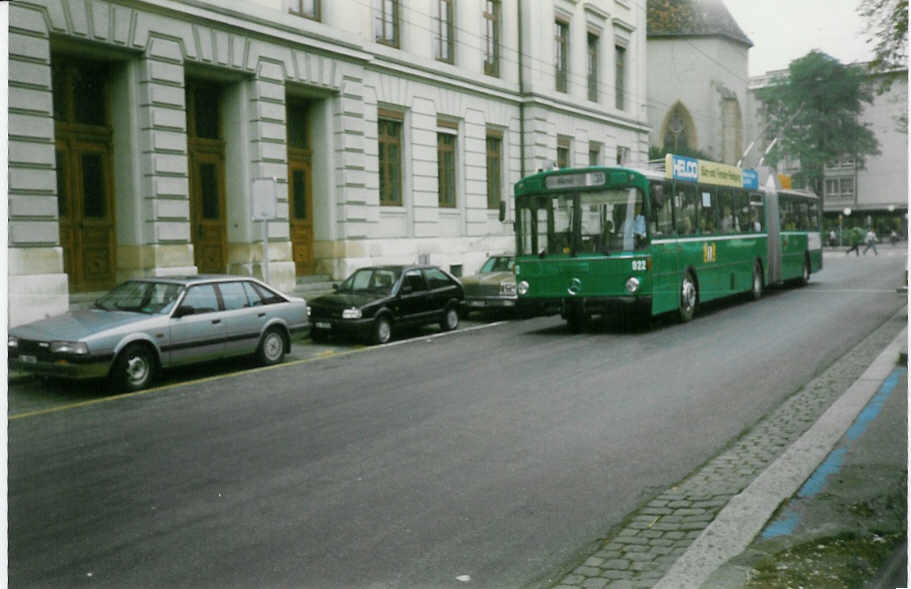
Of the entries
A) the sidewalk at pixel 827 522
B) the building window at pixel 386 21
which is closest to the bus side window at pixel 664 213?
the sidewalk at pixel 827 522

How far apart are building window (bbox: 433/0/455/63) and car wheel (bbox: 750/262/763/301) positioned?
9.64 meters

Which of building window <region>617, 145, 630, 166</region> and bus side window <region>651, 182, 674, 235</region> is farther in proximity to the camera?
building window <region>617, 145, 630, 166</region>

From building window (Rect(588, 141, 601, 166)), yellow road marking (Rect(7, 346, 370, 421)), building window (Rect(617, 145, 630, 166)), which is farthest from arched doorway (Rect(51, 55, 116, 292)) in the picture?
building window (Rect(588, 141, 601, 166))

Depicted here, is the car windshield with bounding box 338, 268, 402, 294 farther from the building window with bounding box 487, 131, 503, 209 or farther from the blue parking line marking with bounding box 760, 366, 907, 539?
the building window with bounding box 487, 131, 503, 209

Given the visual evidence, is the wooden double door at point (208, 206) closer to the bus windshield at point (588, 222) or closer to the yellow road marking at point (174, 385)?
the yellow road marking at point (174, 385)

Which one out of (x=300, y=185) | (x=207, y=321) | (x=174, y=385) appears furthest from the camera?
(x=300, y=185)

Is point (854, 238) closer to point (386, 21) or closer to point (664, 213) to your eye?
point (664, 213)

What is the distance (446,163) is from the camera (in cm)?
2430

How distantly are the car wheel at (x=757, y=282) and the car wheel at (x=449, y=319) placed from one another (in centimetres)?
743

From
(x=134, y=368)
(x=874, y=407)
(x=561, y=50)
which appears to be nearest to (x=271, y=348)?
(x=134, y=368)

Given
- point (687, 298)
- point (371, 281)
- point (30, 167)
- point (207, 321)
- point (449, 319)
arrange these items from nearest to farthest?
point (30, 167) < point (207, 321) < point (371, 281) < point (687, 298) < point (449, 319)

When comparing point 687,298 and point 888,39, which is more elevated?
point 888,39

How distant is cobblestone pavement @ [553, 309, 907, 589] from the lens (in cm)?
440

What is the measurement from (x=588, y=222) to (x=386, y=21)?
9498mm
